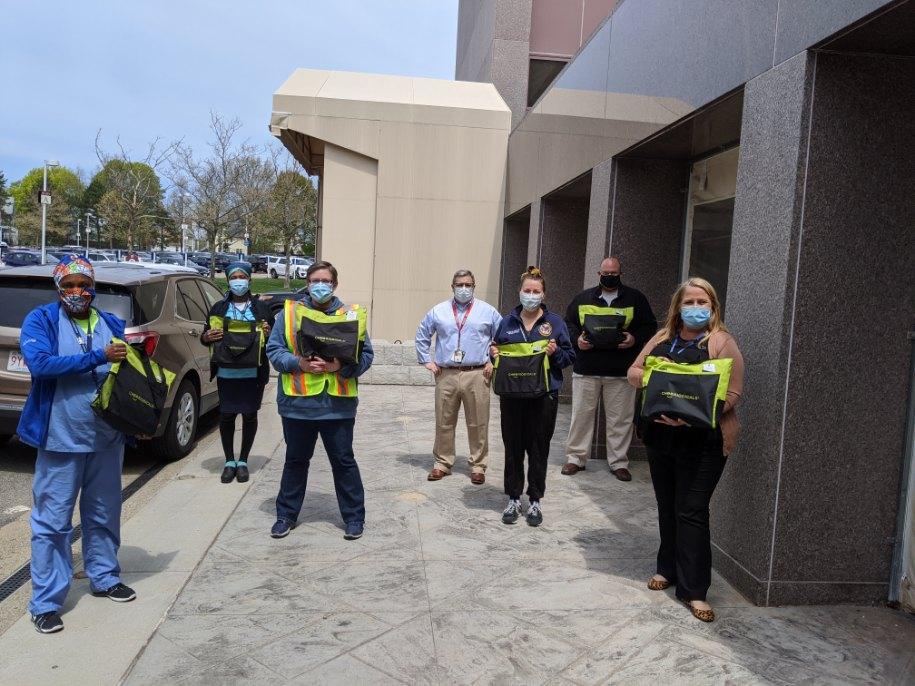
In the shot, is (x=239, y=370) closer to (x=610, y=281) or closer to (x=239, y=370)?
(x=239, y=370)

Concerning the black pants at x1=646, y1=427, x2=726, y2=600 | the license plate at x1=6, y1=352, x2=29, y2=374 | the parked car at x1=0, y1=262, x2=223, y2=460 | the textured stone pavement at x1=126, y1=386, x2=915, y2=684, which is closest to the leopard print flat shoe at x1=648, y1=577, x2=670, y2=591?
the textured stone pavement at x1=126, y1=386, x2=915, y2=684

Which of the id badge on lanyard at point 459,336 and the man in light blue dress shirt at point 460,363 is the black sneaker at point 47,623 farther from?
the id badge on lanyard at point 459,336

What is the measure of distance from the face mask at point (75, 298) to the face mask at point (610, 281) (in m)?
4.38

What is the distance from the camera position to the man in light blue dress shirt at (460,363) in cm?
680

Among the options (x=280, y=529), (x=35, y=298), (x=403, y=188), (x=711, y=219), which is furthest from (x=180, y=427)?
(x=403, y=188)

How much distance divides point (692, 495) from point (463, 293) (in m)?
3.00

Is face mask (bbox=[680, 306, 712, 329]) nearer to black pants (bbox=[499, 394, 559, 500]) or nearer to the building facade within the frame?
the building facade

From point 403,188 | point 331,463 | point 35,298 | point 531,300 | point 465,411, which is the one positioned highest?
point 403,188

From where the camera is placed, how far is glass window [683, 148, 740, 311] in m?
6.71

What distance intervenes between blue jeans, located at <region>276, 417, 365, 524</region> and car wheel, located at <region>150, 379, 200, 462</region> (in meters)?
2.55

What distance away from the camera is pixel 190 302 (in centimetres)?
846

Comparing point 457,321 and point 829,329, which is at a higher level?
point 829,329

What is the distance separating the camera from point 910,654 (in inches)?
151

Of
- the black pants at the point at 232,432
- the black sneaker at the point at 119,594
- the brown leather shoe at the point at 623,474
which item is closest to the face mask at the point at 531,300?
the brown leather shoe at the point at 623,474
